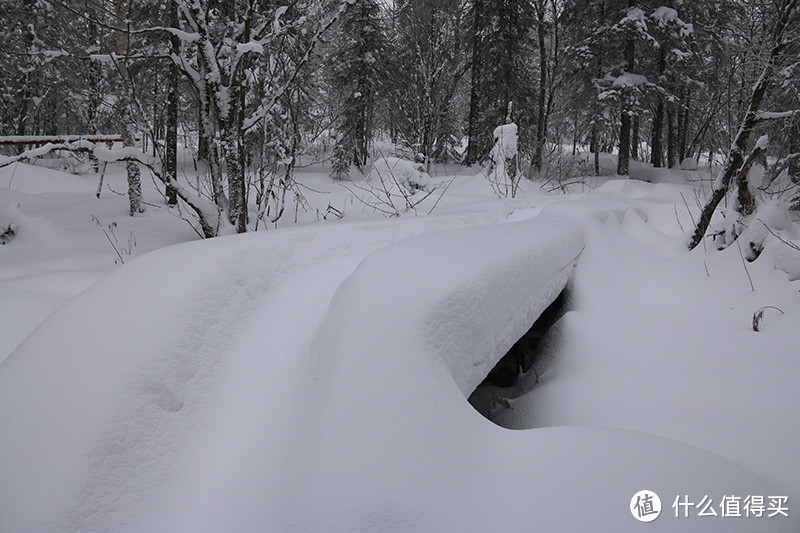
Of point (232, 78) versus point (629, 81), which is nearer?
point (232, 78)

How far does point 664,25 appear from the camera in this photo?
1318 centimetres

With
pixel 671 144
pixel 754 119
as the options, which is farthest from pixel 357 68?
pixel 671 144

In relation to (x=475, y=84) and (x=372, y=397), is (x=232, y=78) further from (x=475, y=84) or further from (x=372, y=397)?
(x=475, y=84)

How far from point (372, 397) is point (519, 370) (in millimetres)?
2308

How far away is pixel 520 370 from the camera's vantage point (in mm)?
3656

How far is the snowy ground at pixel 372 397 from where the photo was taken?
1.38 m

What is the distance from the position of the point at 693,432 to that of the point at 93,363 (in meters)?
2.76

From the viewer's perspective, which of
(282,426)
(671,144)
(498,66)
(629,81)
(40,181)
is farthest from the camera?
(671,144)

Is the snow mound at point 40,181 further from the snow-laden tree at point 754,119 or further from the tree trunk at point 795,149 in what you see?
the tree trunk at point 795,149

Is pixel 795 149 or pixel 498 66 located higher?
pixel 498 66

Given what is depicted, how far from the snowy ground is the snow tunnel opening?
1.6 inches

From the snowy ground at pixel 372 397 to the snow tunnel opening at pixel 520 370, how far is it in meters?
0.04

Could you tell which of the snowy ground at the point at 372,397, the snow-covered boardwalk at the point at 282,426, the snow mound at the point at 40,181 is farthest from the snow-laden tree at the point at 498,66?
the snow-covered boardwalk at the point at 282,426

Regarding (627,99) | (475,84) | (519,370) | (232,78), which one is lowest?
(519,370)
